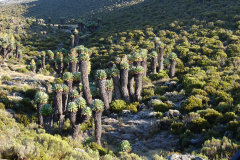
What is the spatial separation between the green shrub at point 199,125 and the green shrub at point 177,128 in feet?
1.44

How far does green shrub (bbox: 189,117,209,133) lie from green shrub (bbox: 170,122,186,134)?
438 millimetres

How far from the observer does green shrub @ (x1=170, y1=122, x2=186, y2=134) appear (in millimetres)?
9781

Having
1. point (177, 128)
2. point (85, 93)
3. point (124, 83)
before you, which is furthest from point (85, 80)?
point (177, 128)

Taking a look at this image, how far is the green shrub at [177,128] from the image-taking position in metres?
9.78

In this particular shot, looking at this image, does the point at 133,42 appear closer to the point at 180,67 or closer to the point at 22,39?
the point at 180,67

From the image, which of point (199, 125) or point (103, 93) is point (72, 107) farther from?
point (199, 125)

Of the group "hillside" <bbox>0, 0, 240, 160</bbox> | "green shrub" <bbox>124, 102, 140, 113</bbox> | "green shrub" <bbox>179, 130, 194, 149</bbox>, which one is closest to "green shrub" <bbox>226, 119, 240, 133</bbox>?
"hillside" <bbox>0, 0, 240, 160</bbox>

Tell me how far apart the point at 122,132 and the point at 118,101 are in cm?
323

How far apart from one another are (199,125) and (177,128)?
1.14 m

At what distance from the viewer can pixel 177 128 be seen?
10016mm

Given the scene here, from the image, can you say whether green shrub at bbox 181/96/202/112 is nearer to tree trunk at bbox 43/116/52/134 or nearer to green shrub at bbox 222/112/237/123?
green shrub at bbox 222/112/237/123

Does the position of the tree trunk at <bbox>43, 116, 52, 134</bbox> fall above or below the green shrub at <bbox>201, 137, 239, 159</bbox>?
below

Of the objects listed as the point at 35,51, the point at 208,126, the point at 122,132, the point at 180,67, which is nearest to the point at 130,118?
the point at 122,132

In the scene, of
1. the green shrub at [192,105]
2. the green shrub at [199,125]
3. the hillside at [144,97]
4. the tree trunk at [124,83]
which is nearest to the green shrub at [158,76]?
the hillside at [144,97]
